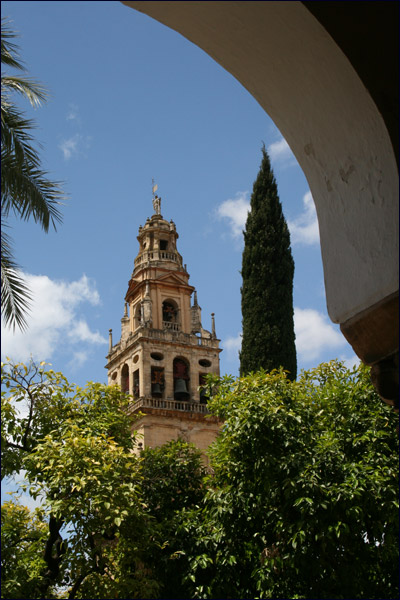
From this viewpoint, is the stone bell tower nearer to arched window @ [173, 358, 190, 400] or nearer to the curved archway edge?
arched window @ [173, 358, 190, 400]

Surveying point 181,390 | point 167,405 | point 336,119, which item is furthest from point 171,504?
point 181,390

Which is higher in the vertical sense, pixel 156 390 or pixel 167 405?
pixel 156 390

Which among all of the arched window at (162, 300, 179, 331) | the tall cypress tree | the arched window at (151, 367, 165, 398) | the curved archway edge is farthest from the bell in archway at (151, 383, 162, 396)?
the curved archway edge

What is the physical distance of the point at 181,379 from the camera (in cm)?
4091

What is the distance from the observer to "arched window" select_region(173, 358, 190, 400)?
40469 mm

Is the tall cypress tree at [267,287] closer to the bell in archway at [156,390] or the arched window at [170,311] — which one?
the bell in archway at [156,390]

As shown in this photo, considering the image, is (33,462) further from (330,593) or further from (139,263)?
(139,263)

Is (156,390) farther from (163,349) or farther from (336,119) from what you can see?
(336,119)

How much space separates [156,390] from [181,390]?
1533 millimetres

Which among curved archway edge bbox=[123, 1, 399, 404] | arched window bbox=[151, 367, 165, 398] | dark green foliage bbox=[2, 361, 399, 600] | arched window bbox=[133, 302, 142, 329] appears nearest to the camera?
curved archway edge bbox=[123, 1, 399, 404]

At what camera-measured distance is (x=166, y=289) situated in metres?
43.1

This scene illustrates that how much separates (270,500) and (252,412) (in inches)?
59.3

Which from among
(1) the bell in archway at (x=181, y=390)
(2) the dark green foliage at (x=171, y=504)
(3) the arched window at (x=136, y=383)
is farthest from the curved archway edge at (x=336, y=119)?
(3) the arched window at (x=136, y=383)

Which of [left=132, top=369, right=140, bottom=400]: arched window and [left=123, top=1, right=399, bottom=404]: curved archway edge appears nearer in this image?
[left=123, top=1, right=399, bottom=404]: curved archway edge
